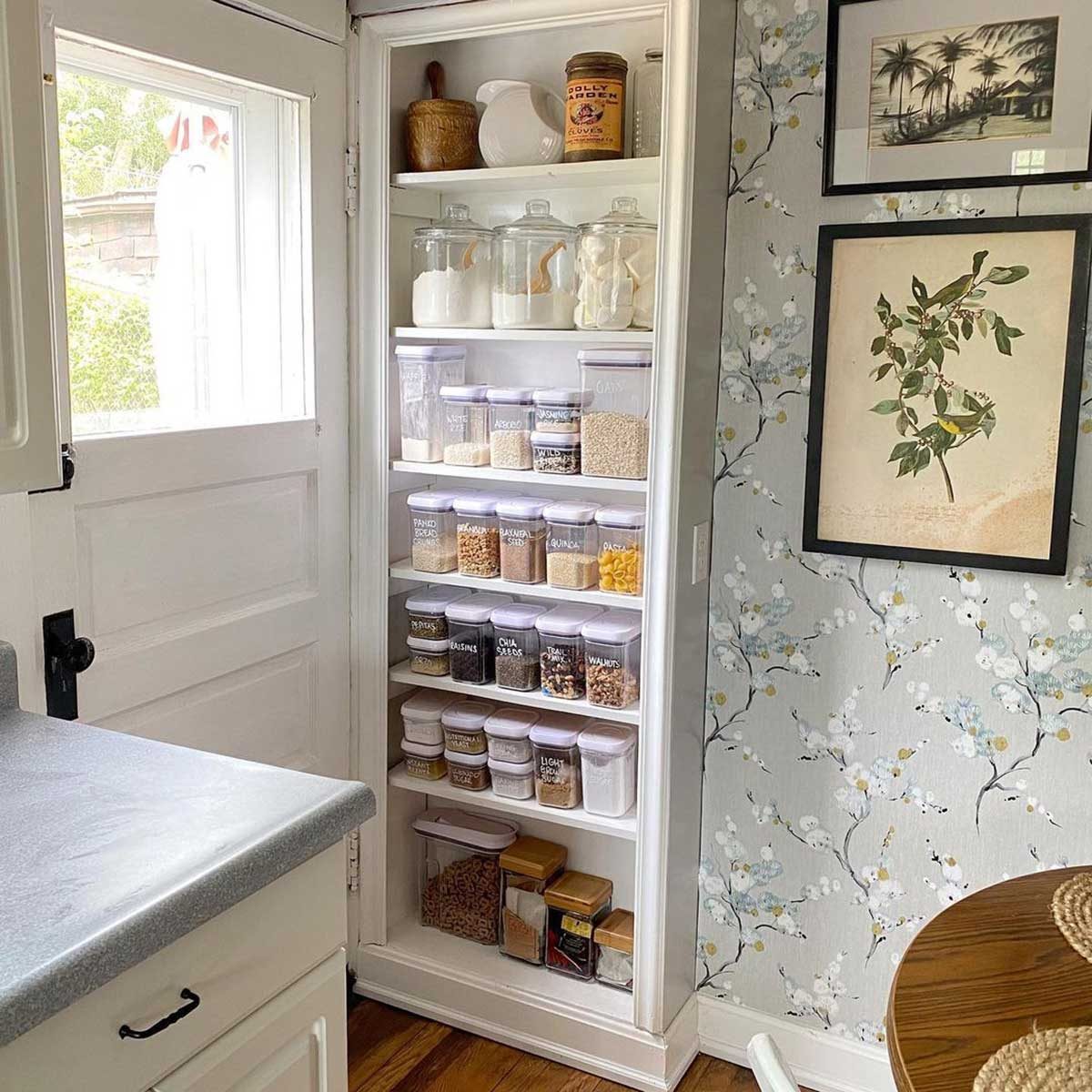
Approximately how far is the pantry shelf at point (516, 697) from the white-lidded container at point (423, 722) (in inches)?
1.8

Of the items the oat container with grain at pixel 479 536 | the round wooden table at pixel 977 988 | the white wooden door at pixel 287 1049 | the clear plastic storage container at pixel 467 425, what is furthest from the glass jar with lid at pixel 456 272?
the round wooden table at pixel 977 988

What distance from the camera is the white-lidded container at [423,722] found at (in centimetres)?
263

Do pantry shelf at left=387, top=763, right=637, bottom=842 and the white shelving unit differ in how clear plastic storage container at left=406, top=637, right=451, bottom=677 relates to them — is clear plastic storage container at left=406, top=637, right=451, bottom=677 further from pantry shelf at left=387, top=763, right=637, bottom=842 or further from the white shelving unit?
pantry shelf at left=387, top=763, right=637, bottom=842

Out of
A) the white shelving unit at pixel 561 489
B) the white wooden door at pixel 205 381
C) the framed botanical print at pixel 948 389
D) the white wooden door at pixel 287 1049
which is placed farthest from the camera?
the white shelving unit at pixel 561 489

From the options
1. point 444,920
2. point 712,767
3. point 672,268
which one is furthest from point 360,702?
point 672,268

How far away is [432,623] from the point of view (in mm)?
2580

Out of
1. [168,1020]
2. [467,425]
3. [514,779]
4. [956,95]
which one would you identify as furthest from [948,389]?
[168,1020]

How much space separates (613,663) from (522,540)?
0.32 metres

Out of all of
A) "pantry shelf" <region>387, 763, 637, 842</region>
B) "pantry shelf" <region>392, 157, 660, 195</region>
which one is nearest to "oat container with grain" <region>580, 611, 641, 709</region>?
"pantry shelf" <region>387, 763, 637, 842</region>

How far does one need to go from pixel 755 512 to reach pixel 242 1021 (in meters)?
1.41

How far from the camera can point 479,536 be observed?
2.48 m

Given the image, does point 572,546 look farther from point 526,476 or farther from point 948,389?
point 948,389

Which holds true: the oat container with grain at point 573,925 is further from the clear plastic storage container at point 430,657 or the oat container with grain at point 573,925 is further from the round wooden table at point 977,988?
the round wooden table at point 977,988

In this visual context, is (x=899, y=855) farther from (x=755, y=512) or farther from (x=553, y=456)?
(x=553, y=456)
